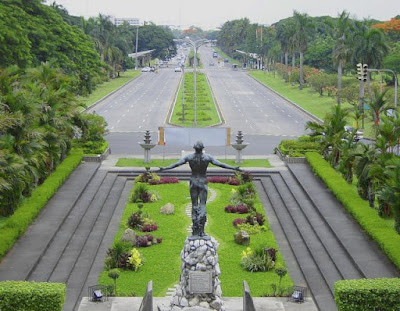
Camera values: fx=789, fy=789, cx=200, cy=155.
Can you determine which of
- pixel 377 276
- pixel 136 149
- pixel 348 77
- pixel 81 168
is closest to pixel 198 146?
pixel 377 276

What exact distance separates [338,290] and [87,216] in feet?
55.2

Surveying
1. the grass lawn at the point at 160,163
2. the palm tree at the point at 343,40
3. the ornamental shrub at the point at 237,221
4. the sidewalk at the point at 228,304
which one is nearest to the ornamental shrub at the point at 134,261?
the sidewalk at the point at 228,304

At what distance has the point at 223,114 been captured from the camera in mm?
80562

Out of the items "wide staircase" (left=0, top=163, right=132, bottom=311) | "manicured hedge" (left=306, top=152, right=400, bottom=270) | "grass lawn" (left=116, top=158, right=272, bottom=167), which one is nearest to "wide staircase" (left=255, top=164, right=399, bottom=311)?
"manicured hedge" (left=306, top=152, right=400, bottom=270)

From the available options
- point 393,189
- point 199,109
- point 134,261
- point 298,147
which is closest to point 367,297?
point 393,189

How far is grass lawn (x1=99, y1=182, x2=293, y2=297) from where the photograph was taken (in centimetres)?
2825

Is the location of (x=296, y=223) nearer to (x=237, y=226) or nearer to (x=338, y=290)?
(x=237, y=226)

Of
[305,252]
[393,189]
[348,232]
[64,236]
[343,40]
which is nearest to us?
[393,189]

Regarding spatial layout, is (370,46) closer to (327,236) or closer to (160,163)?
(160,163)

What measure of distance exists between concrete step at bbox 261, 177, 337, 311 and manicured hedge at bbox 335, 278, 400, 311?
213 cm

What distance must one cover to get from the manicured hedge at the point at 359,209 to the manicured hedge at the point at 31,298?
39.6 feet

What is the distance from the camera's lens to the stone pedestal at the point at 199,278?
2434cm

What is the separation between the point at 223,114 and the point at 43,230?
48257 millimetres

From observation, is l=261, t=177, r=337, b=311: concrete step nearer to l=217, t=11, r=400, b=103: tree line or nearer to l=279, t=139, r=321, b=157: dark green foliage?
l=279, t=139, r=321, b=157: dark green foliage
